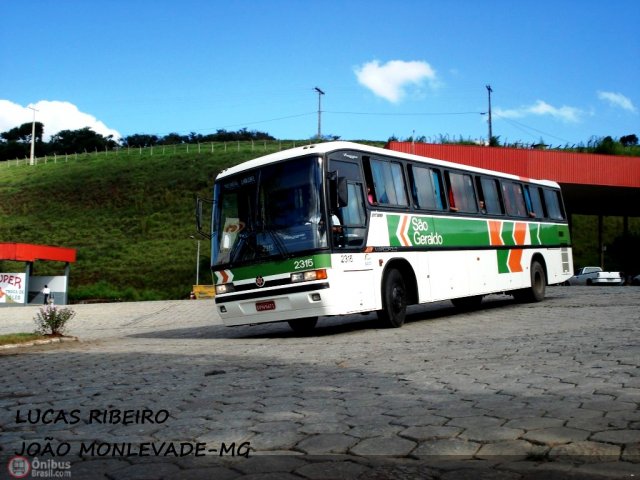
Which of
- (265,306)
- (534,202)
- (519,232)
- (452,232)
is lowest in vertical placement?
(265,306)

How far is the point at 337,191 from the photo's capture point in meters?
11.8

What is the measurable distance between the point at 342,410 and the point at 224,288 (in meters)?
7.72

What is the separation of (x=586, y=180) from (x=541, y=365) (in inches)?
1248

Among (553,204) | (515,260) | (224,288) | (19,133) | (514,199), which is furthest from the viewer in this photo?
(19,133)

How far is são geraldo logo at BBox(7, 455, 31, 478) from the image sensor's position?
4037 mm

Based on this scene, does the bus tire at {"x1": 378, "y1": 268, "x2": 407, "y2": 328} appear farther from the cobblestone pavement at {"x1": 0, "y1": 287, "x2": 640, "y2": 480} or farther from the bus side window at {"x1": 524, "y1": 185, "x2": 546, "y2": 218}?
the bus side window at {"x1": 524, "y1": 185, "x2": 546, "y2": 218}

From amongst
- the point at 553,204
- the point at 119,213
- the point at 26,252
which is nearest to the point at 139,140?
the point at 119,213

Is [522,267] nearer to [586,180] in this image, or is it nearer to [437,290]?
[437,290]

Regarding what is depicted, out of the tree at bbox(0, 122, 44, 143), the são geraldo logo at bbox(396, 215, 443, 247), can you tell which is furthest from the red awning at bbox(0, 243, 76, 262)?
the tree at bbox(0, 122, 44, 143)

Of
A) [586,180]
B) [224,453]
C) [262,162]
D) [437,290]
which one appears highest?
[586,180]

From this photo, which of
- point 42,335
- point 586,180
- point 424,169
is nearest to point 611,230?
point 586,180

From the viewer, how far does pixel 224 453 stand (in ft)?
14.2

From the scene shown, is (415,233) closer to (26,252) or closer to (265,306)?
(265,306)

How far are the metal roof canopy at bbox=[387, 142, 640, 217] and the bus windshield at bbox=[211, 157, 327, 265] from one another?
19.2 metres
